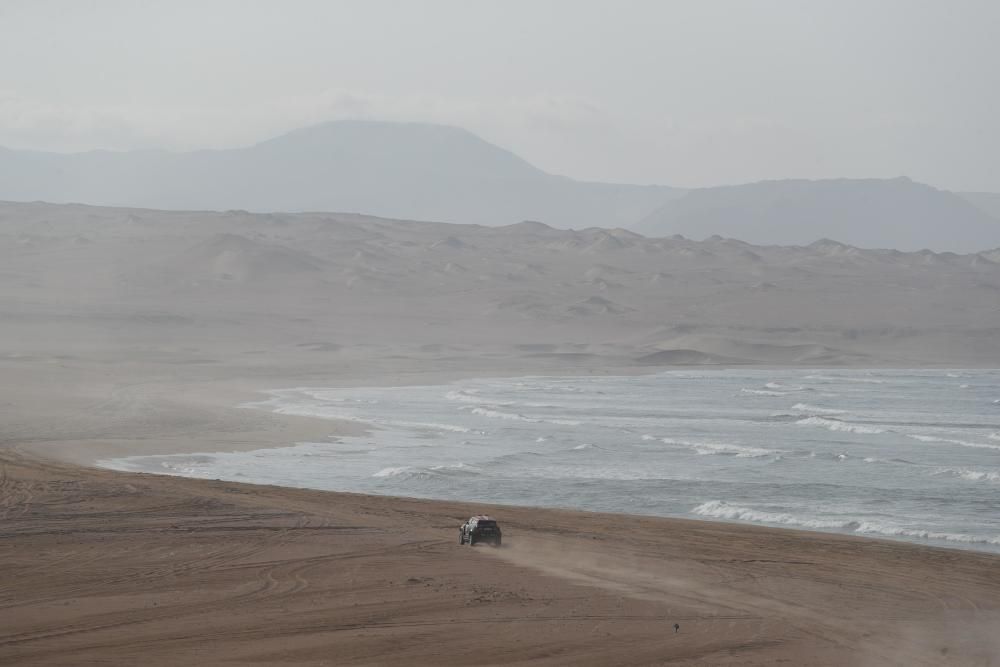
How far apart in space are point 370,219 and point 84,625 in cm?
14886

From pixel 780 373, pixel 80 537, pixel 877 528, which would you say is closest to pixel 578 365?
pixel 780 373

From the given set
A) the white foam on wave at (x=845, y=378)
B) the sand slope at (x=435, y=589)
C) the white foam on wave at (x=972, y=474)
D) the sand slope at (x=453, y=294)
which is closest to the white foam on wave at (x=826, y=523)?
the sand slope at (x=435, y=589)

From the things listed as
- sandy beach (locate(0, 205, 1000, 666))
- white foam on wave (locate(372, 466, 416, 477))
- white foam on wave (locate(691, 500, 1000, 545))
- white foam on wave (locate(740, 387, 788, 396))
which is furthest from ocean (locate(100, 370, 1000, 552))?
sandy beach (locate(0, 205, 1000, 666))

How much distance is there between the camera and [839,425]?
44375mm

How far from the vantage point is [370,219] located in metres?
160

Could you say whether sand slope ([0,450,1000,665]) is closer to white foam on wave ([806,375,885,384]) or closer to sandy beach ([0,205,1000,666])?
sandy beach ([0,205,1000,666])

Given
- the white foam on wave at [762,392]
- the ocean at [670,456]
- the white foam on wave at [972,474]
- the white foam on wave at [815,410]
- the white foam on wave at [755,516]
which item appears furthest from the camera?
the white foam on wave at [762,392]

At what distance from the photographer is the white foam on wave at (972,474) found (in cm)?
3133

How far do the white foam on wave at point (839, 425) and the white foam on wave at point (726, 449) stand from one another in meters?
7.43

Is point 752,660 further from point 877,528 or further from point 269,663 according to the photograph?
point 877,528

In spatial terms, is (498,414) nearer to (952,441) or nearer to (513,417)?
(513,417)

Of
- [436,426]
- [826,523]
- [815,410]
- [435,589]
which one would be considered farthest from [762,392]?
[435,589]

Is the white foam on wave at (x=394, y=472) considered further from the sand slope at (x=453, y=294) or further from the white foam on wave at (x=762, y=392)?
the sand slope at (x=453, y=294)

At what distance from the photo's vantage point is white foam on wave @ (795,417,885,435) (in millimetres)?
42825
